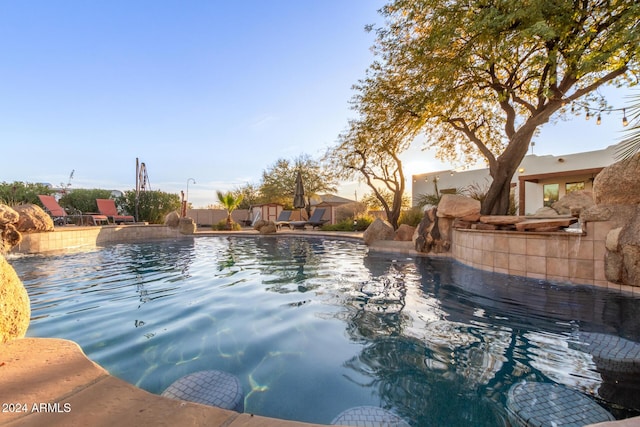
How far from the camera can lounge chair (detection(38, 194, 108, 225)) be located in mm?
12148

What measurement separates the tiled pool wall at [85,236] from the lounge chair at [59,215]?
2727 millimetres

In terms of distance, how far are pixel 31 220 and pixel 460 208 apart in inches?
435

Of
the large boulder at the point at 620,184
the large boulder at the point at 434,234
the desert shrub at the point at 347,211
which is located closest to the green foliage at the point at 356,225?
the desert shrub at the point at 347,211

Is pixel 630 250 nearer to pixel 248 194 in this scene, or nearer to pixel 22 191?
pixel 22 191

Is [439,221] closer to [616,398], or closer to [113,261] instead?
[616,398]

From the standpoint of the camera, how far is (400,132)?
1070 cm

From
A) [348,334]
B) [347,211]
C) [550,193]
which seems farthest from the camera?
[347,211]

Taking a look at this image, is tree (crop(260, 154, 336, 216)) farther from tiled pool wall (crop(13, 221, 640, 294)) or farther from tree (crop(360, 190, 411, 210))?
tiled pool wall (crop(13, 221, 640, 294))

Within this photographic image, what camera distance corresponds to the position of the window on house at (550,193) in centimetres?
1512

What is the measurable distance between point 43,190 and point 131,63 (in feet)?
34.6

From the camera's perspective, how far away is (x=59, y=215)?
12234mm

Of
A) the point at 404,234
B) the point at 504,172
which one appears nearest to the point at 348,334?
the point at 504,172

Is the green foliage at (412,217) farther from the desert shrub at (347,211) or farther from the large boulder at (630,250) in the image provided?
the desert shrub at (347,211)

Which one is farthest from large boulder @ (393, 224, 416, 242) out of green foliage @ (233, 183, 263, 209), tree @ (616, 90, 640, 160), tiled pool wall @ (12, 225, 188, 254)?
green foliage @ (233, 183, 263, 209)
